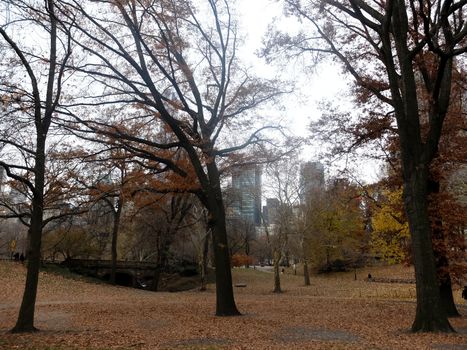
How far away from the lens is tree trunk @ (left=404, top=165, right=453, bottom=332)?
399 inches

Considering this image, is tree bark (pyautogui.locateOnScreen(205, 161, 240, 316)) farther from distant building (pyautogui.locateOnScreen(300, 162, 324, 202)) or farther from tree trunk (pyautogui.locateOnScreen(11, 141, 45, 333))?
distant building (pyautogui.locateOnScreen(300, 162, 324, 202))

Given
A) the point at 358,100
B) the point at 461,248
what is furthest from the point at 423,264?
the point at 358,100

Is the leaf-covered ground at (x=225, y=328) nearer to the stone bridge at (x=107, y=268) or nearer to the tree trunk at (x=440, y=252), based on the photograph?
the tree trunk at (x=440, y=252)

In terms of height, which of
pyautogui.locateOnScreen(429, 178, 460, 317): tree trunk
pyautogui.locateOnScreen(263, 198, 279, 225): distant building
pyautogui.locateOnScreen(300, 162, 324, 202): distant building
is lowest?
pyautogui.locateOnScreen(429, 178, 460, 317): tree trunk

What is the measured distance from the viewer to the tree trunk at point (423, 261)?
33.2 feet

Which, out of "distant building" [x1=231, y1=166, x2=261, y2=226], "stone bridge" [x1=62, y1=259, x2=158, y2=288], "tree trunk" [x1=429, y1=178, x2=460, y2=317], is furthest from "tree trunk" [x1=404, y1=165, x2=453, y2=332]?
"stone bridge" [x1=62, y1=259, x2=158, y2=288]

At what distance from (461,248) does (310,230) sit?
2398 cm

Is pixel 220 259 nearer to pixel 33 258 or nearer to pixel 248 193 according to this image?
pixel 33 258

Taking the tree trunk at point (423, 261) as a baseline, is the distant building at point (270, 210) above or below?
above

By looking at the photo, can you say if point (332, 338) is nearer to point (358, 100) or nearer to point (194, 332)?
point (194, 332)

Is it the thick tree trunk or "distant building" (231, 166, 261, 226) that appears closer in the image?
the thick tree trunk

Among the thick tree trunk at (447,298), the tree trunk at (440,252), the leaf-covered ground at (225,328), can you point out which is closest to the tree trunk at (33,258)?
the leaf-covered ground at (225,328)

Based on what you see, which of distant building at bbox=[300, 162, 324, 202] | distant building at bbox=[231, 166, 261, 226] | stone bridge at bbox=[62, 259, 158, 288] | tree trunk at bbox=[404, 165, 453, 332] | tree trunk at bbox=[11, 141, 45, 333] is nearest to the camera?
tree trunk at bbox=[404, 165, 453, 332]

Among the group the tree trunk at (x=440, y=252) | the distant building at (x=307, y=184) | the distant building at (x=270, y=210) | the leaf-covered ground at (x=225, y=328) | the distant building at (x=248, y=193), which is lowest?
the leaf-covered ground at (x=225, y=328)
